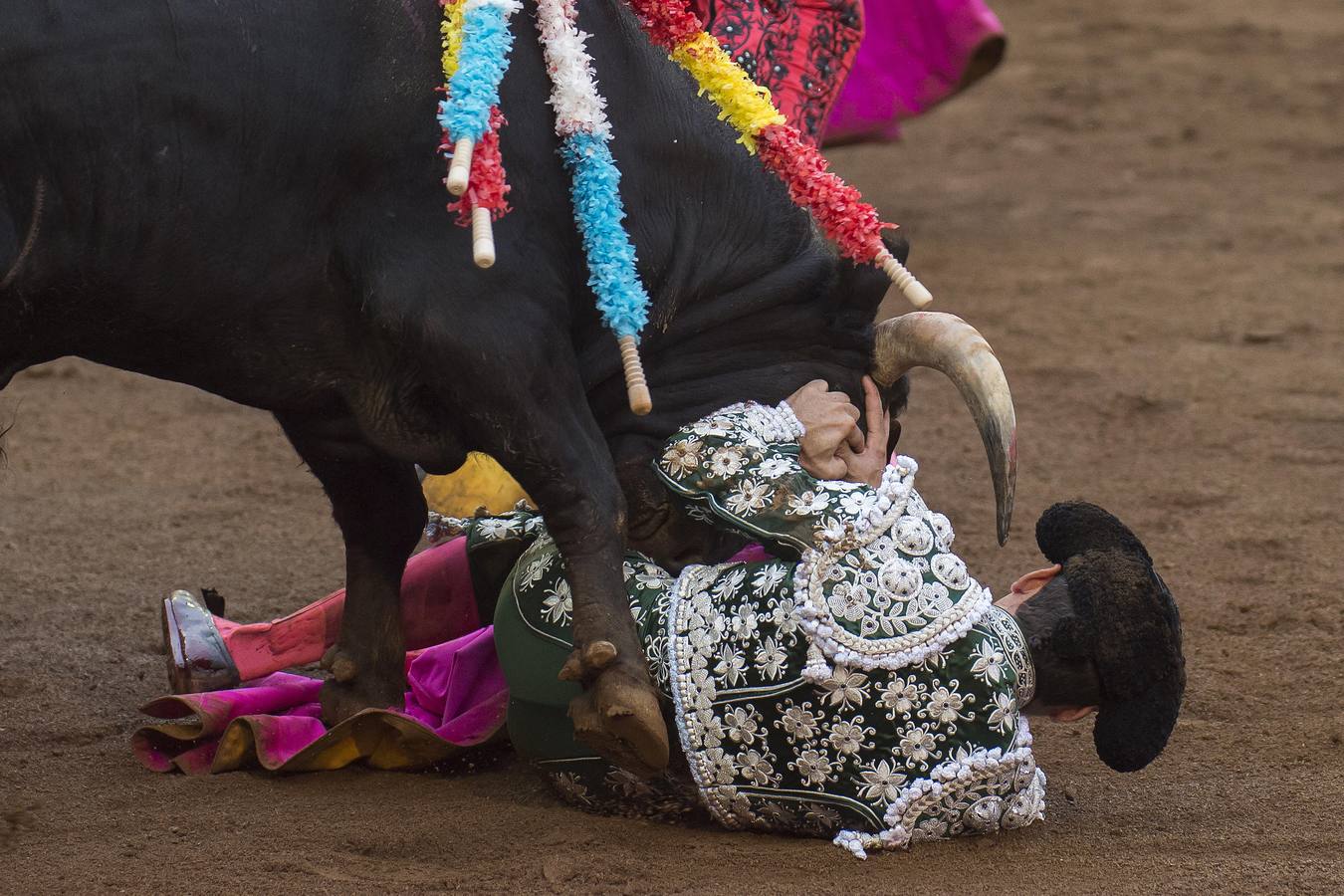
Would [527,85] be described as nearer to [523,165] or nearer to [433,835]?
[523,165]

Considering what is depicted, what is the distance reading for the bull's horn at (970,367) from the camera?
3.11m

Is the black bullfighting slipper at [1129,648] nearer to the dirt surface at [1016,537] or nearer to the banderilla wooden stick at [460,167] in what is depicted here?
the dirt surface at [1016,537]

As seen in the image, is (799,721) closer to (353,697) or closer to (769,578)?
(769,578)

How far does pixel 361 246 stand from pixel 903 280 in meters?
0.90

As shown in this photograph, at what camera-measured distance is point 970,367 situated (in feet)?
10.3

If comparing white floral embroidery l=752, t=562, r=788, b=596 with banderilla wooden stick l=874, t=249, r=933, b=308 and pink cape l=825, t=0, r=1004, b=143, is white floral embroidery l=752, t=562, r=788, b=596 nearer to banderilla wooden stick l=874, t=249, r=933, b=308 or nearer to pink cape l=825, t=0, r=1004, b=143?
banderilla wooden stick l=874, t=249, r=933, b=308

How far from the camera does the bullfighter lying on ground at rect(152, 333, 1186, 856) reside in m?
2.90

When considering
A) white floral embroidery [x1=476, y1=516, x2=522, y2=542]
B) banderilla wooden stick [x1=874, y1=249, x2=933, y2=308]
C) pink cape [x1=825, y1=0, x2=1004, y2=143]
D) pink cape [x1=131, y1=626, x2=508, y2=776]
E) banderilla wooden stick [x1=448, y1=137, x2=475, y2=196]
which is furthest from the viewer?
pink cape [x1=825, y1=0, x2=1004, y2=143]

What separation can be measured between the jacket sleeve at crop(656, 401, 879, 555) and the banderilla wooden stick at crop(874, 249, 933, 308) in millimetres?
289

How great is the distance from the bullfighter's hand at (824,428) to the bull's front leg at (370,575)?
764 mm

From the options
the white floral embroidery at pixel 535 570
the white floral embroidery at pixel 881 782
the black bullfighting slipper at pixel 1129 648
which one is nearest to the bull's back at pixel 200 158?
the white floral embroidery at pixel 535 570

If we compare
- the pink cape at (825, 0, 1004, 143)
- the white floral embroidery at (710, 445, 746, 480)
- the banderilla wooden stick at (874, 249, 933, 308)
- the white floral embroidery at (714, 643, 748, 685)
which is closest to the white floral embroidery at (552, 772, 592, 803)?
the white floral embroidery at (714, 643, 748, 685)

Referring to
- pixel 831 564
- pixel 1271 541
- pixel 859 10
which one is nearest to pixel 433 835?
pixel 831 564

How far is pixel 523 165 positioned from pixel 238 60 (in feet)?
1.54
